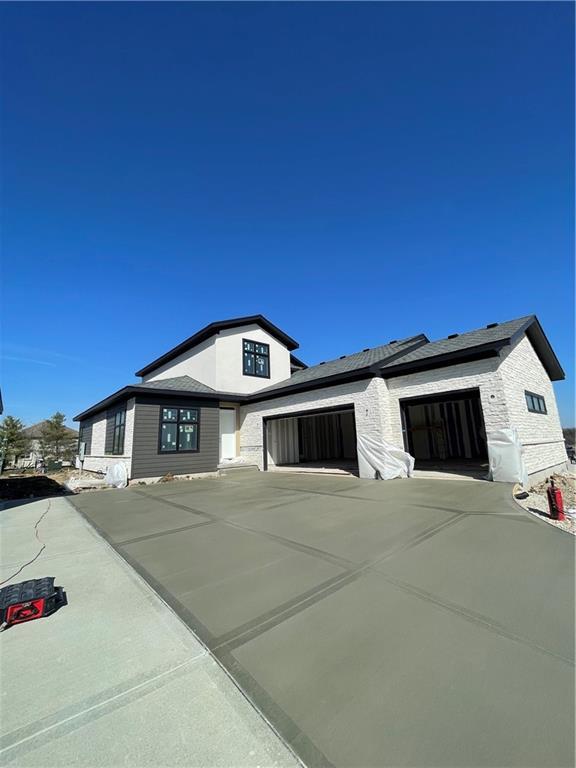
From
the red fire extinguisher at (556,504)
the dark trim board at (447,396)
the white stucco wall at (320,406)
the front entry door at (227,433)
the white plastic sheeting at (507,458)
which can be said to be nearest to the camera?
the red fire extinguisher at (556,504)

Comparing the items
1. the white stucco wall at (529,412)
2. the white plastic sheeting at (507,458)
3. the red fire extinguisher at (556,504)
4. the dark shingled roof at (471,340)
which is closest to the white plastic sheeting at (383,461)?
the white plastic sheeting at (507,458)

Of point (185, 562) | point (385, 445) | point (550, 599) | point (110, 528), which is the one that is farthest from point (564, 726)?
point (385, 445)

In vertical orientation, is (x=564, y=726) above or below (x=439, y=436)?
below

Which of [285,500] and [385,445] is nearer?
[285,500]

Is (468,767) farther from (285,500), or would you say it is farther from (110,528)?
(285,500)

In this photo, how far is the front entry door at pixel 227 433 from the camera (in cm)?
1548

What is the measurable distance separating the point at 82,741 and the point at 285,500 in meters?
5.81

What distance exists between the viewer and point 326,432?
63.1ft

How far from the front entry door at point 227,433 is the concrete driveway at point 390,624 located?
33.6ft

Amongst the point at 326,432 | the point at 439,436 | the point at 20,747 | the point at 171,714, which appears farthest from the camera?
the point at 326,432

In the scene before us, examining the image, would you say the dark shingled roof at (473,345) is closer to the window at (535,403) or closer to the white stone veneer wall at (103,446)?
the window at (535,403)

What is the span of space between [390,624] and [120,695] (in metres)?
1.75

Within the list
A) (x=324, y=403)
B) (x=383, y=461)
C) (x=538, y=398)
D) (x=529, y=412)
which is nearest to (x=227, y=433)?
(x=324, y=403)

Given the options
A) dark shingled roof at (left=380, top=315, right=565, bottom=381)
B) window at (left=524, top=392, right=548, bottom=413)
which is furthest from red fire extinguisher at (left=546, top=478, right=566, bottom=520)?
window at (left=524, top=392, right=548, bottom=413)
